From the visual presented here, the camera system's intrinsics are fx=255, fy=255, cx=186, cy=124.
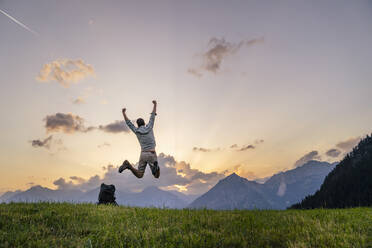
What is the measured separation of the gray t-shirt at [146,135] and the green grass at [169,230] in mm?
4328

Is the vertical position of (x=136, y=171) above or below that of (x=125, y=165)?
below

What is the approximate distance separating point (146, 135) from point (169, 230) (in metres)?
6.59

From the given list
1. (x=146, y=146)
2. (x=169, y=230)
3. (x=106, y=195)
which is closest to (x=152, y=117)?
(x=146, y=146)

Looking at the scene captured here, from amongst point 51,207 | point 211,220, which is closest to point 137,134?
point 51,207

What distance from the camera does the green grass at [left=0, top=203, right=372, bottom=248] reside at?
256 inches

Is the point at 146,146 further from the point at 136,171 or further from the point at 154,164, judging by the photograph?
the point at 136,171

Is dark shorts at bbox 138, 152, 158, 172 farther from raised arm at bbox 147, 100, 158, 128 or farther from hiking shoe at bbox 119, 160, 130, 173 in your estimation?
raised arm at bbox 147, 100, 158, 128

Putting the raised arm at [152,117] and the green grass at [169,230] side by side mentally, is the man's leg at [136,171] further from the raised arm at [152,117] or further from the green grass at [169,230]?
the green grass at [169,230]

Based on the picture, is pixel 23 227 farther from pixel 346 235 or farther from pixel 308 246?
pixel 346 235

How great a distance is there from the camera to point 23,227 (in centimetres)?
768

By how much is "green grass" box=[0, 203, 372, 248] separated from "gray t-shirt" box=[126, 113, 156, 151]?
14.2 feet

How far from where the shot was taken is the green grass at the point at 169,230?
6.51m

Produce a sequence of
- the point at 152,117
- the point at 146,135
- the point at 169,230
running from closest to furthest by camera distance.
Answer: the point at 169,230 → the point at 146,135 → the point at 152,117

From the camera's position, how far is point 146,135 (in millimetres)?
13406
